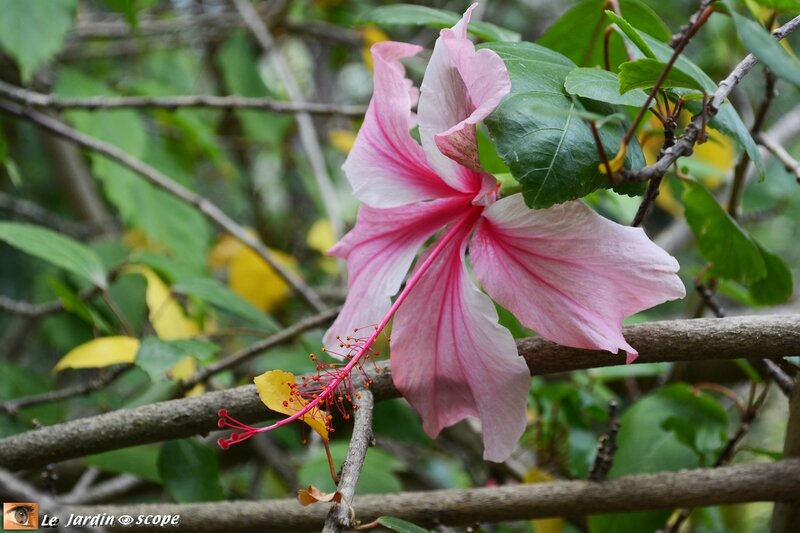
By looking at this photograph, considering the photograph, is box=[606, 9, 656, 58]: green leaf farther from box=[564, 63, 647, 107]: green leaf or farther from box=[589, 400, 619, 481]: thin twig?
box=[589, 400, 619, 481]: thin twig

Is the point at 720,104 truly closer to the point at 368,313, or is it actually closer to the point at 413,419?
the point at 368,313

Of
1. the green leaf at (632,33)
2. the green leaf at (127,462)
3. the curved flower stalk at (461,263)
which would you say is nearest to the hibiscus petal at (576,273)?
the curved flower stalk at (461,263)

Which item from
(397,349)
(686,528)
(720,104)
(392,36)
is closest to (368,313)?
(397,349)

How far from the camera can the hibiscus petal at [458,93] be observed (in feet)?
1.48

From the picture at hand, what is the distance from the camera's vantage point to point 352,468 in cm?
43

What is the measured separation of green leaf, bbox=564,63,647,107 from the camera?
1.51 ft

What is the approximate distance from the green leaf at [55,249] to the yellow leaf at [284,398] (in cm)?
45

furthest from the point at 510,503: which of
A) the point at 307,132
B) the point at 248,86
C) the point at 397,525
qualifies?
the point at 248,86

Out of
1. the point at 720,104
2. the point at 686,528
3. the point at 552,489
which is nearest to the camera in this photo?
the point at 720,104

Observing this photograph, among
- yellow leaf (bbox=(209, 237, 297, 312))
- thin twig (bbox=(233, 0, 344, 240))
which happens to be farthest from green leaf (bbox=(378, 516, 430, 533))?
yellow leaf (bbox=(209, 237, 297, 312))

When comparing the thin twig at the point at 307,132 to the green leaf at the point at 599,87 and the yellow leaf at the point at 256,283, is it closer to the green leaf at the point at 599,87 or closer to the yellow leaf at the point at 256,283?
the yellow leaf at the point at 256,283

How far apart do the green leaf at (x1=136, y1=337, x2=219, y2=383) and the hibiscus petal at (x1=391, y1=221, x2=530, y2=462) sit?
236 mm

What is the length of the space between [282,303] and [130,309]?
0.40m

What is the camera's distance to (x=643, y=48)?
1.65 ft
